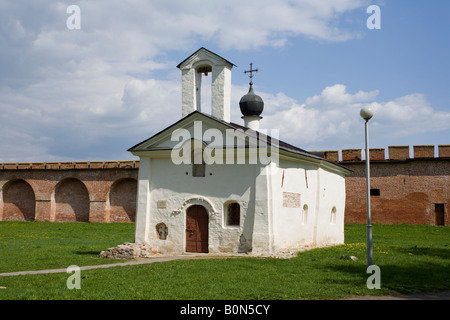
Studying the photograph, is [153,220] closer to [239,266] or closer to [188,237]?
[188,237]

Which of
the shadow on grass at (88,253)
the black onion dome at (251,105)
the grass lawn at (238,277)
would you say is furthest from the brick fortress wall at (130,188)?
the shadow on grass at (88,253)

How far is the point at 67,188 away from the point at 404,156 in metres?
25.1

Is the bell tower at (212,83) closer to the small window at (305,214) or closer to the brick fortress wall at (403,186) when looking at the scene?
the small window at (305,214)

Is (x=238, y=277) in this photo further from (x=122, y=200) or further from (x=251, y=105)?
(x=122, y=200)

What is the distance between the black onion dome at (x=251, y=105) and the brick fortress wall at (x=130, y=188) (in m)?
12.0

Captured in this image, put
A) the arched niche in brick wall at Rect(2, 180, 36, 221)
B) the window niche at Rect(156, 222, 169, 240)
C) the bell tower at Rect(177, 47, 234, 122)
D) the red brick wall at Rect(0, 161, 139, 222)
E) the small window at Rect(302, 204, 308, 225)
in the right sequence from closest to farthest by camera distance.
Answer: the window niche at Rect(156, 222, 169, 240) → the bell tower at Rect(177, 47, 234, 122) → the small window at Rect(302, 204, 308, 225) → the red brick wall at Rect(0, 161, 139, 222) → the arched niche in brick wall at Rect(2, 180, 36, 221)

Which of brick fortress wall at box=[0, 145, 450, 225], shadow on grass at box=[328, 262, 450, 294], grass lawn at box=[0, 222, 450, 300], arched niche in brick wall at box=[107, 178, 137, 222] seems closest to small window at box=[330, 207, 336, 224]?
grass lawn at box=[0, 222, 450, 300]

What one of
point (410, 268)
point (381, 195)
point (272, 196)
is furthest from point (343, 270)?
point (381, 195)

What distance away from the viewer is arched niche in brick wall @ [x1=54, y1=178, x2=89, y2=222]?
37.1 m

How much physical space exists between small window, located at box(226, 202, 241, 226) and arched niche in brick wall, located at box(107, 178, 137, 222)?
20.0 meters

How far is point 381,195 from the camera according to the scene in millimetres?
31000

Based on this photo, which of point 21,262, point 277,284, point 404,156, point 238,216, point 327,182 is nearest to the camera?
A: point 277,284

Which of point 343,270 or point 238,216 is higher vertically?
point 238,216

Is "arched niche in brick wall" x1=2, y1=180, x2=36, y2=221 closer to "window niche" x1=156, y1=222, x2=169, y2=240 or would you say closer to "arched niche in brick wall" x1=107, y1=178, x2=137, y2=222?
"arched niche in brick wall" x1=107, y1=178, x2=137, y2=222
